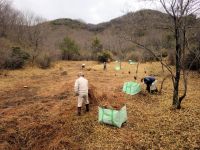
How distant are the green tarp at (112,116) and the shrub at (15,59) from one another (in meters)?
13.9

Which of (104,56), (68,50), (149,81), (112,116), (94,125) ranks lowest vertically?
(94,125)

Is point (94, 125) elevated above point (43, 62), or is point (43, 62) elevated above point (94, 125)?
point (43, 62)

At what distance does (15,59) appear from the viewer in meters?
19.2

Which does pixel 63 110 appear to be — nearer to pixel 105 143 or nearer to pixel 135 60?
pixel 105 143

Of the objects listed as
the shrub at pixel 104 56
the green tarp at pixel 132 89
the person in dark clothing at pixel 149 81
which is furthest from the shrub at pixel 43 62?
the person in dark clothing at pixel 149 81

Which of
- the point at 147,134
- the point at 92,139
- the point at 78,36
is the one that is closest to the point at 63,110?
the point at 92,139

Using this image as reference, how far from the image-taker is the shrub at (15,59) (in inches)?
Answer: 743

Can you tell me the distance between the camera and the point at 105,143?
593 cm

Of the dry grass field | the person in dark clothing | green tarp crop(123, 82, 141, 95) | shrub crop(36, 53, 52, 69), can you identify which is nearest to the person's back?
the dry grass field

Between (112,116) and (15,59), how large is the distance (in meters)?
14.5

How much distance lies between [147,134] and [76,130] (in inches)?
72.6

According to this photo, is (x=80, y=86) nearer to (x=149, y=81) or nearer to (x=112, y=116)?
(x=112, y=116)

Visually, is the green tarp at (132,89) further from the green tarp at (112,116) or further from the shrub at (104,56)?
the shrub at (104,56)

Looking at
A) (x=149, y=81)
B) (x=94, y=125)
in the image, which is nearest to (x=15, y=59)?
(x=149, y=81)
